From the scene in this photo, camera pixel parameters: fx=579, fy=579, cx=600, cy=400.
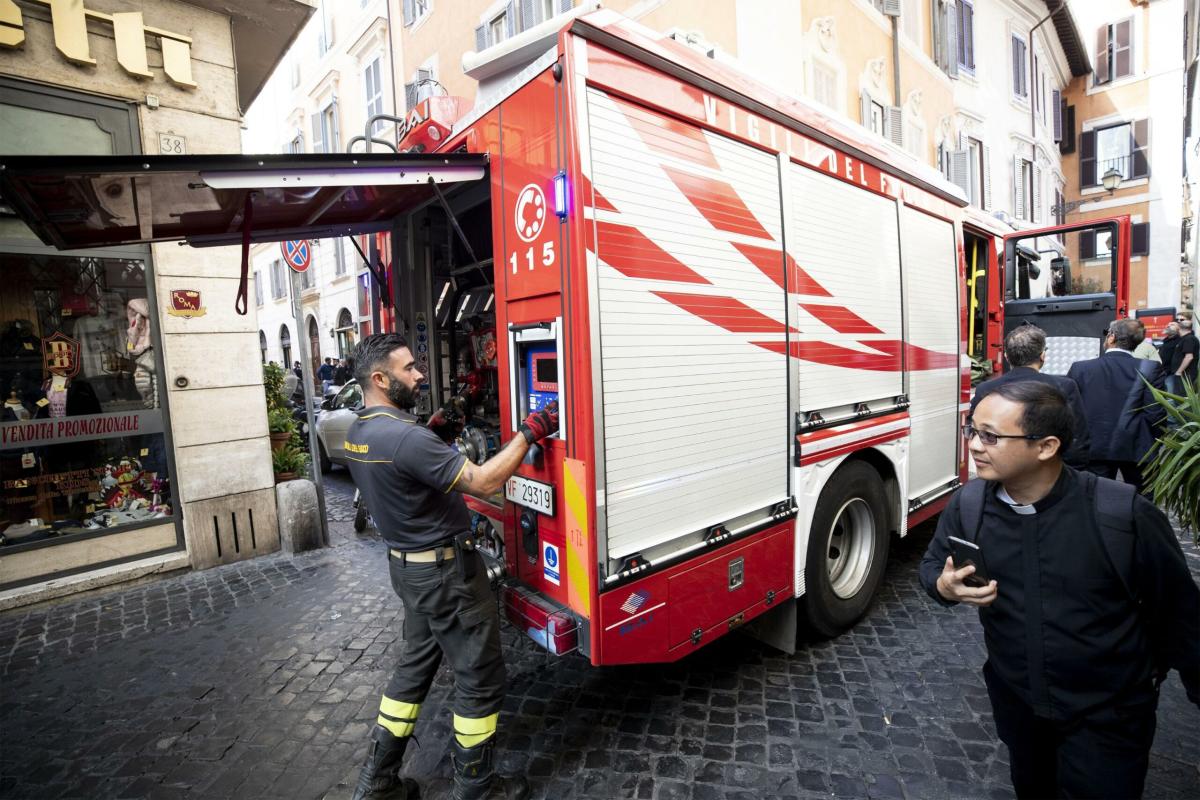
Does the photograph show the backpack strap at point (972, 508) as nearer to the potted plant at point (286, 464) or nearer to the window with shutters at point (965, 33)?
the potted plant at point (286, 464)

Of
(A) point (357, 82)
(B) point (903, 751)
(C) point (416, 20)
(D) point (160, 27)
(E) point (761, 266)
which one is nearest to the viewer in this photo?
(B) point (903, 751)

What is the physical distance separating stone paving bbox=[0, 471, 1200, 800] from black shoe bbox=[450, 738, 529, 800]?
135mm

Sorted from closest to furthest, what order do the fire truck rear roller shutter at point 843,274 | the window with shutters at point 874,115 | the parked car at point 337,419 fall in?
1. the fire truck rear roller shutter at point 843,274
2. the parked car at point 337,419
3. the window with shutters at point 874,115

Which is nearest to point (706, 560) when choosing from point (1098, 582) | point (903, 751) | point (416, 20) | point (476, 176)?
point (903, 751)

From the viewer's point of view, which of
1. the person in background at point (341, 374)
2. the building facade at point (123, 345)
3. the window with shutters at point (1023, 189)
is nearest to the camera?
the building facade at point (123, 345)

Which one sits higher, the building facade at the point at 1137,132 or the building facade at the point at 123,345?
the building facade at the point at 1137,132

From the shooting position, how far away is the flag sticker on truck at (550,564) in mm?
2428

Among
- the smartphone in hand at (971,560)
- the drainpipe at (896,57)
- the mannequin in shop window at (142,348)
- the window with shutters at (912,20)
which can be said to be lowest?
the smartphone in hand at (971,560)

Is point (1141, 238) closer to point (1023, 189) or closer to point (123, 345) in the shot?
point (1023, 189)

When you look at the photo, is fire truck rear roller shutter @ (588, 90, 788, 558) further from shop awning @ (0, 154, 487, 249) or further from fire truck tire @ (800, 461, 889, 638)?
shop awning @ (0, 154, 487, 249)

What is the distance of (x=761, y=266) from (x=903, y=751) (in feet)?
7.62

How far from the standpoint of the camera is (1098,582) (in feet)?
4.91

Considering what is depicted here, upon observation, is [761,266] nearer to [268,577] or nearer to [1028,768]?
[1028,768]

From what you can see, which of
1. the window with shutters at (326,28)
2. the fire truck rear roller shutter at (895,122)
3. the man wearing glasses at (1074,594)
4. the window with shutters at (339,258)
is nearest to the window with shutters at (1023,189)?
the fire truck rear roller shutter at (895,122)
